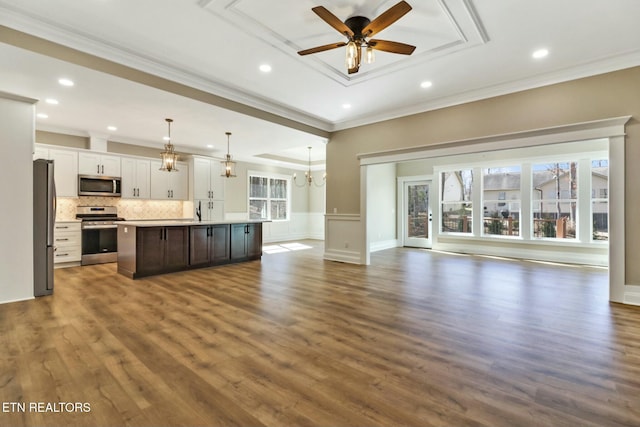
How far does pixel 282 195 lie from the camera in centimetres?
1117

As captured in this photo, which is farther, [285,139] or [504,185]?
[504,185]

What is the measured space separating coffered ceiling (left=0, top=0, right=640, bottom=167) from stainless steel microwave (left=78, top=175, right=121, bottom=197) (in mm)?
1221

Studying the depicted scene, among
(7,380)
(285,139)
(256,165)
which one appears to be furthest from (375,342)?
(256,165)

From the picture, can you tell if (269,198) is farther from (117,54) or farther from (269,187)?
(117,54)

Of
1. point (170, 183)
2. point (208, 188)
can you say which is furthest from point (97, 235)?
point (208, 188)

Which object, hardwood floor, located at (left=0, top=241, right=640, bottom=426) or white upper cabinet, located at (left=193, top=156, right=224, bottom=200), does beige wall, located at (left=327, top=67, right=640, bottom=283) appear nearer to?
hardwood floor, located at (left=0, top=241, right=640, bottom=426)

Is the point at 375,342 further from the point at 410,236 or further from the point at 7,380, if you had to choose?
the point at 410,236

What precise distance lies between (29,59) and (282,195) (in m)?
8.11

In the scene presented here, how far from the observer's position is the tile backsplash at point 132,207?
6.39m

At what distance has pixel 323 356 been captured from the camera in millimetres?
2332

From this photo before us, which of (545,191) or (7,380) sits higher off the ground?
(545,191)

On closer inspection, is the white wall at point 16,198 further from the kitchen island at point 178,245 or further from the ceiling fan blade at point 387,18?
the ceiling fan blade at point 387,18

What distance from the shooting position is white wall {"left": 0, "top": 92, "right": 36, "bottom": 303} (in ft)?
11.7

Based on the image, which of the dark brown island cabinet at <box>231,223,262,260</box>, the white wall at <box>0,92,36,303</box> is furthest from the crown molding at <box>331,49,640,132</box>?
the white wall at <box>0,92,36,303</box>
